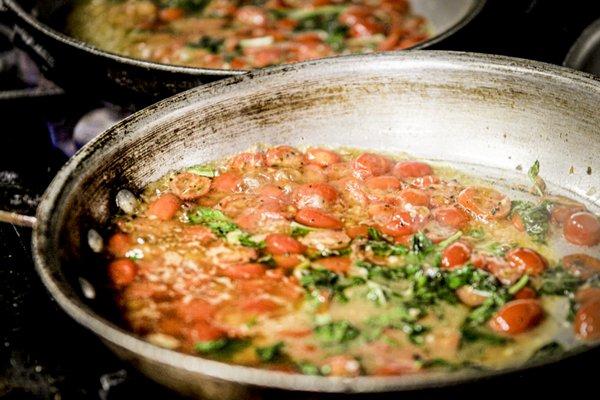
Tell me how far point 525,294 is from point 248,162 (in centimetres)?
181

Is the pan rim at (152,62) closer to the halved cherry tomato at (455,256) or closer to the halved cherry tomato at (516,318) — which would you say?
the halved cherry tomato at (455,256)

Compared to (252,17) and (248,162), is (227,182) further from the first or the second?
(252,17)

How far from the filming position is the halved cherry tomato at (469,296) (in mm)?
2896

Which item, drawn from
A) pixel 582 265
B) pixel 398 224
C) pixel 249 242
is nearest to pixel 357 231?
pixel 398 224

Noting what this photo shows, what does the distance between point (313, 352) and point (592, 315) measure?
1216mm

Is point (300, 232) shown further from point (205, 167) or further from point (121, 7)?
point (121, 7)

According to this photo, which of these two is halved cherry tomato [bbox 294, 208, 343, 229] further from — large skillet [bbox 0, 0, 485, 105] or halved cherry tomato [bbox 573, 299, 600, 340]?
halved cherry tomato [bbox 573, 299, 600, 340]

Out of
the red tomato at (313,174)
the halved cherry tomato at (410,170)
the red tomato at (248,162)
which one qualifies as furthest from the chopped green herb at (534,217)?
the red tomato at (248,162)

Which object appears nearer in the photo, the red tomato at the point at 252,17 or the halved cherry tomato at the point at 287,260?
the halved cherry tomato at the point at 287,260

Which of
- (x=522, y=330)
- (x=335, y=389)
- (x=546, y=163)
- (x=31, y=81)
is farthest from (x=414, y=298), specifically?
A: (x=31, y=81)

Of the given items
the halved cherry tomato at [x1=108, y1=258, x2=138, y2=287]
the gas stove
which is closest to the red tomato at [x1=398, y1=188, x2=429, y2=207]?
the gas stove

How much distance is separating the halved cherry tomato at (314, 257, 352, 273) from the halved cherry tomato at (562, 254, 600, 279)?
1075 millimetres

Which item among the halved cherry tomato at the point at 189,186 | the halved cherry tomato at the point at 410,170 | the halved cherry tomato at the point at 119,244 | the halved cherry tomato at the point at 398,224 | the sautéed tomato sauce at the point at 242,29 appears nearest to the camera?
the halved cherry tomato at the point at 119,244

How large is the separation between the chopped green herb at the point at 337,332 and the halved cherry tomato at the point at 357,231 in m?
0.65
